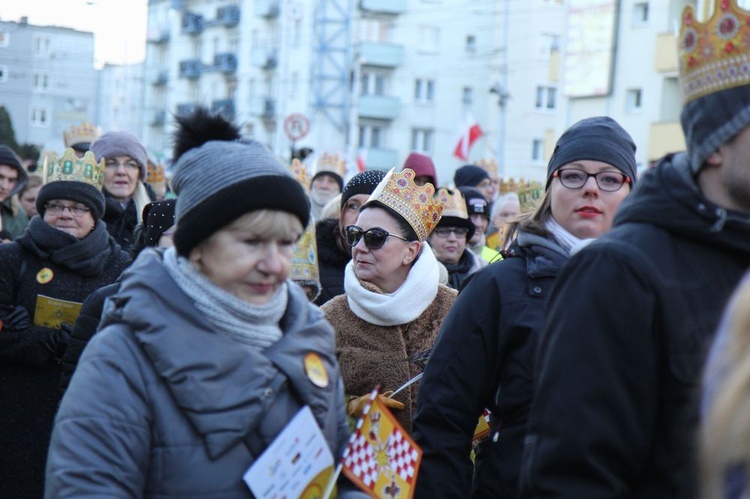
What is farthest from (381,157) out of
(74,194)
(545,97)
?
(74,194)

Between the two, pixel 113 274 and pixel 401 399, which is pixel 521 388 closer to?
pixel 401 399

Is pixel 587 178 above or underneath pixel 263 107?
underneath

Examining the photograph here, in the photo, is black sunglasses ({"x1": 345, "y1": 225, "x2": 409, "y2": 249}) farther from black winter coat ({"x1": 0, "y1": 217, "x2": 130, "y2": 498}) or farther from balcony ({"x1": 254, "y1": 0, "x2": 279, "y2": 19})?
balcony ({"x1": 254, "y1": 0, "x2": 279, "y2": 19})

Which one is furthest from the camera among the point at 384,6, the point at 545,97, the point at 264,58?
the point at 264,58

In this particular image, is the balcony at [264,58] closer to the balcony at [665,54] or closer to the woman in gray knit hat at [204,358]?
the balcony at [665,54]

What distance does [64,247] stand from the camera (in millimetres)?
6902

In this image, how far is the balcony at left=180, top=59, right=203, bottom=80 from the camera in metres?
67.4

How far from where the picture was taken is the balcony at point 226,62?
6366 centimetres

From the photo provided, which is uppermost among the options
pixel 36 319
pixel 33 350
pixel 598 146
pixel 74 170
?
pixel 598 146

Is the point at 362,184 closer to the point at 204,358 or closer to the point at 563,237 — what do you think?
the point at 563,237

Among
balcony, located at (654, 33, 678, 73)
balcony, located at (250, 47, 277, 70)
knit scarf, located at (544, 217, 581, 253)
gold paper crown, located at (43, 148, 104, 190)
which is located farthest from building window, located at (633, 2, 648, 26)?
knit scarf, located at (544, 217, 581, 253)

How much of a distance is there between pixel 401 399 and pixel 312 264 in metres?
1.20

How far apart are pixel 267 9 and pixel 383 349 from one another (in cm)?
5565

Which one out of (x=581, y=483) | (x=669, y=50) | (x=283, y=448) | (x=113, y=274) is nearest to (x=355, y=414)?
(x=283, y=448)
